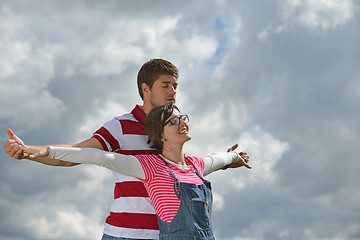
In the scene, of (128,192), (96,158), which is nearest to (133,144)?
(128,192)

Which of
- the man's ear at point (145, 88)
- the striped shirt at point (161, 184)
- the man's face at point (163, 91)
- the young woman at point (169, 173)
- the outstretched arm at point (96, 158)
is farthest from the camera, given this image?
the man's ear at point (145, 88)

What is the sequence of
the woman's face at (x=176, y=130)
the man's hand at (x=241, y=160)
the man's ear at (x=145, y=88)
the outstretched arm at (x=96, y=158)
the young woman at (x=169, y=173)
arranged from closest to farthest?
the outstretched arm at (x=96, y=158)
the young woman at (x=169, y=173)
the woman's face at (x=176, y=130)
the man's ear at (x=145, y=88)
the man's hand at (x=241, y=160)

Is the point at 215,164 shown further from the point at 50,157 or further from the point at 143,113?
the point at 50,157

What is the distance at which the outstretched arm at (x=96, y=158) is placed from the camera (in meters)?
4.72

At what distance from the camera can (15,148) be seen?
4.75m

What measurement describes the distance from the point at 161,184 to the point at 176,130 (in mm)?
681

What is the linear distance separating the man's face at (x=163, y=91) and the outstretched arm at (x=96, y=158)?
1357 millimetres

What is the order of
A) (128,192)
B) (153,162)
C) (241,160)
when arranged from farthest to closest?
(241,160) < (128,192) < (153,162)

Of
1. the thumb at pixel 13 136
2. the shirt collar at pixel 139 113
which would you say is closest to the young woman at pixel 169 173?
the thumb at pixel 13 136

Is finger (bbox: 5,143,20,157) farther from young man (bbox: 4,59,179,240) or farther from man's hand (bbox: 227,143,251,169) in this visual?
man's hand (bbox: 227,143,251,169)

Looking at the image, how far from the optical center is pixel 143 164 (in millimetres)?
5043

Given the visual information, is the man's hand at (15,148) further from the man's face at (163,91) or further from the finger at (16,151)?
the man's face at (163,91)

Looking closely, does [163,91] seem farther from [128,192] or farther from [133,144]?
[128,192]

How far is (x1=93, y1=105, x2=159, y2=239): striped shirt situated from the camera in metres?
5.32
